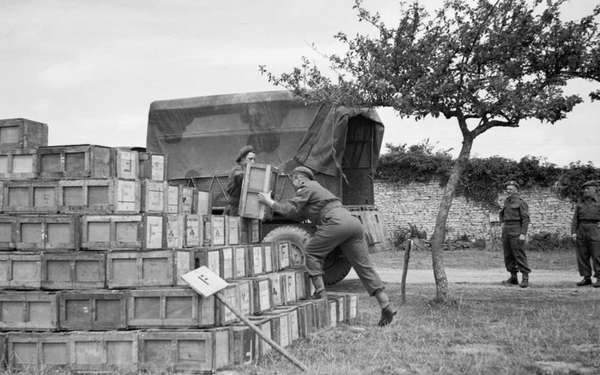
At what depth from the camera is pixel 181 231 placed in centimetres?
702

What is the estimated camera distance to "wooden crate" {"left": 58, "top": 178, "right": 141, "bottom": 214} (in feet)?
22.1

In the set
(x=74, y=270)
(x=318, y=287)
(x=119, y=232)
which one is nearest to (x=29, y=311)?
(x=74, y=270)

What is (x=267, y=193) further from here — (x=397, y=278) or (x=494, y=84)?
(x=397, y=278)

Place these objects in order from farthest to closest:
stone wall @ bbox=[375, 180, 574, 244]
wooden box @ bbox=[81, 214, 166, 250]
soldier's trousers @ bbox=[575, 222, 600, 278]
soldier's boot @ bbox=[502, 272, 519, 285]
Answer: stone wall @ bbox=[375, 180, 574, 244] < soldier's boot @ bbox=[502, 272, 519, 285] < soldier's trousers @ bbox=[575, 222, 600, 278] < wooden box @ bbox=[81, 214, 166, 250]

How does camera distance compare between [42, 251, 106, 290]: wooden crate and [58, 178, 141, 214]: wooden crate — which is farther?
[58, 178, 141, 214]: wooden crate

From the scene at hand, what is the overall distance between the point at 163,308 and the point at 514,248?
838cm

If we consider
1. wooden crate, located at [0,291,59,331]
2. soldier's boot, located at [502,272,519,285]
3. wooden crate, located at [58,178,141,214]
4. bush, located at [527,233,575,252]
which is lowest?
soldier's boot, located at [502,272,519,285]

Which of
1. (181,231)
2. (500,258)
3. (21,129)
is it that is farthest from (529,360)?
(500,258)

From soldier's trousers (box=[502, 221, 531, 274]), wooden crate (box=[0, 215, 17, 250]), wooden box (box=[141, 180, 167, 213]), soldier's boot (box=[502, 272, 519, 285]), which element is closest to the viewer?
wooden crate (box=[0, 215, 17, 250])

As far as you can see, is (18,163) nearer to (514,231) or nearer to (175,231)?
(175,231)

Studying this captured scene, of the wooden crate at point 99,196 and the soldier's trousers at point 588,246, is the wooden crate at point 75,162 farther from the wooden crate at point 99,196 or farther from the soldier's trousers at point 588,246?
the soldier's trousers at point 588,246

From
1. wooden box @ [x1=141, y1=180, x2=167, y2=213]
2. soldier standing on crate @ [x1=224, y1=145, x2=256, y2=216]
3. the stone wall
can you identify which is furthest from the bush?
wooden box @ [x1=141, y1=180, x2=167, y2=213]

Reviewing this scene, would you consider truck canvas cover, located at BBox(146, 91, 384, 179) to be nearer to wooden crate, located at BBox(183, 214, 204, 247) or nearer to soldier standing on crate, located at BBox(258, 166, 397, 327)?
soldier standing on crate, located at BBox(258, 166, 397, 327)

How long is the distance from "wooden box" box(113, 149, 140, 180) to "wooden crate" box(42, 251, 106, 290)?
1.02 meters
